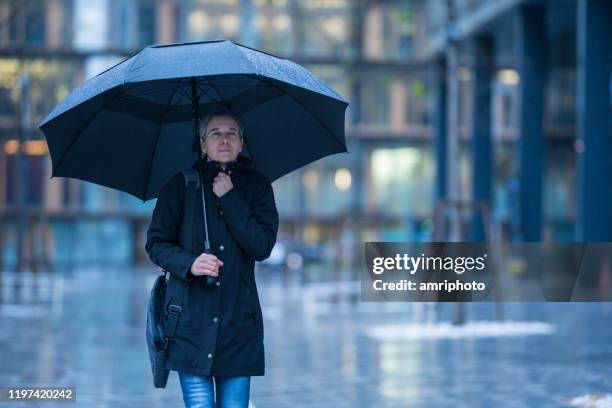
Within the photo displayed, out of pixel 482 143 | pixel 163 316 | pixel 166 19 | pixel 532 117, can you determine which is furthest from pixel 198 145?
pixel 166 19

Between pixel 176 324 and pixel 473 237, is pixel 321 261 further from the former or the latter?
pixel 176 324

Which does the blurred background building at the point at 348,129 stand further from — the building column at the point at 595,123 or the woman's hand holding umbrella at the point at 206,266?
the woman's hand holding umbrella at the point at 206,266

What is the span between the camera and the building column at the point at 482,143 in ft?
115

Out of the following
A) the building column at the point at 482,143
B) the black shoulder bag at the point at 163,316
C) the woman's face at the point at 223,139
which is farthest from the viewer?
the building column at the point at 482,143

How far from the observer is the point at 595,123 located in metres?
26.7

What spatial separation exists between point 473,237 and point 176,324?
103 ft

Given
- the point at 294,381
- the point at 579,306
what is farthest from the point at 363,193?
the point at 294,381

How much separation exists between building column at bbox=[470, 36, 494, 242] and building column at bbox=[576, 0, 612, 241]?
25.7ft

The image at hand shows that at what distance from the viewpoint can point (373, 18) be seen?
182 ft

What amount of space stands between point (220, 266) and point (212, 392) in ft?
1.88

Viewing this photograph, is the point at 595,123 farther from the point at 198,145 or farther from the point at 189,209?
the point at 189,209

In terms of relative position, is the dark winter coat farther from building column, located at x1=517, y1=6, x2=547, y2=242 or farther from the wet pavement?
building column, located at x1=517, y1=6, x2=547, y2=242

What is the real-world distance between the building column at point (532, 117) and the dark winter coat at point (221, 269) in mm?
27509

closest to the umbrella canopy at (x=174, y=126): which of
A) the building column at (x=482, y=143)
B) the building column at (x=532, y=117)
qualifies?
the building column at (x=532, y=117)
